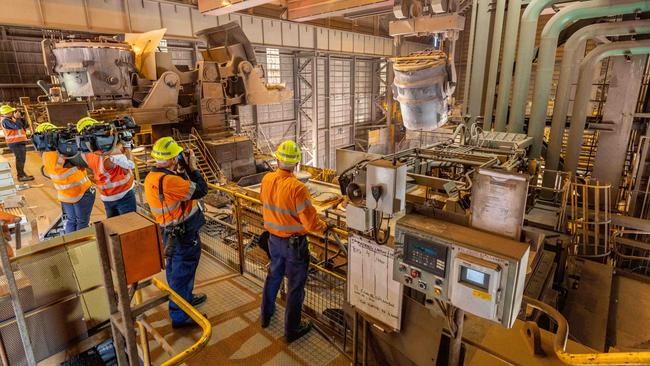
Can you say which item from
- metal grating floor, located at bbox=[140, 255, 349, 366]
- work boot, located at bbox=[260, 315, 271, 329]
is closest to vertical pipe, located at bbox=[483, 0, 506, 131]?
metal grating floor, located at bbox=[140, 255, 349, 366]

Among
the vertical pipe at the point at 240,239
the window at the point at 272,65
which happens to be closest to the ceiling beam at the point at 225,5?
the window at the point at 272,65

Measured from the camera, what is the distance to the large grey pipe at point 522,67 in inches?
309

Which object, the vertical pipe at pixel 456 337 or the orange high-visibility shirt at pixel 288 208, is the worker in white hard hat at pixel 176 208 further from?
the vertical pipe at pixel 456 337

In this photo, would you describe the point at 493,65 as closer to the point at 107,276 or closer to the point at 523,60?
the point at 523,60

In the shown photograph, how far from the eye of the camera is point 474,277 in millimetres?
2094

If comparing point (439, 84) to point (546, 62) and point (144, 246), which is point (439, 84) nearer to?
point (144, 246)

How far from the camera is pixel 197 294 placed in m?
4.30

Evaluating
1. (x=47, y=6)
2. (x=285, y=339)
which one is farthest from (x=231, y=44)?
(x=285, y=339)

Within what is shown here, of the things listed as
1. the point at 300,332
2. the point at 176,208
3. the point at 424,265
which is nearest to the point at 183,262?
the point at 176,208

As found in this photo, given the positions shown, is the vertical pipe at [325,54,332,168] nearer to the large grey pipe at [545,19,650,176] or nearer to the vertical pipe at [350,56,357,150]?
the vertical pipe at [350,56,357,150]

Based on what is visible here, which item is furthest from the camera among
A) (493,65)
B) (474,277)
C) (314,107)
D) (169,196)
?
(314,107)

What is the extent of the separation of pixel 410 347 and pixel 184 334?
2309mm

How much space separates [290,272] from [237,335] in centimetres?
93

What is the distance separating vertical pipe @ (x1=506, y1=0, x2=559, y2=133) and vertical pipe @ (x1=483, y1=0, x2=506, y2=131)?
56cm
